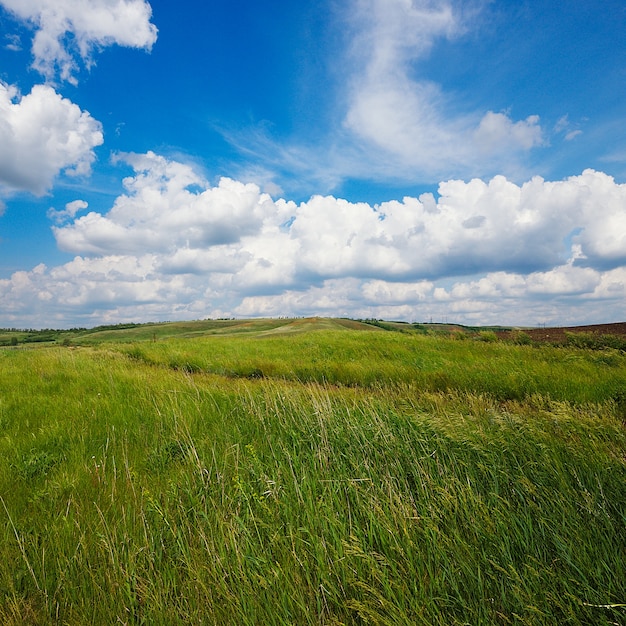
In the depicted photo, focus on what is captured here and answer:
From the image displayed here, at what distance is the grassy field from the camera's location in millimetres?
2355

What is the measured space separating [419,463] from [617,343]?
20.6 meters

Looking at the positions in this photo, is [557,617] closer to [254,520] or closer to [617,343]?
Answer: [254,520]

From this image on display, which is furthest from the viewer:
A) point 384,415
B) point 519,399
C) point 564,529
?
point 519,399

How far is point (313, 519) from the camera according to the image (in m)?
3.17

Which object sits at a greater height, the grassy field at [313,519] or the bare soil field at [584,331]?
the bare soil field at [584,331]

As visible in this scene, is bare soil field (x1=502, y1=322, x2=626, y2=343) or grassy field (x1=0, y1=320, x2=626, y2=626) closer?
grassy field (x1=0, y1=320, x2=626, y2=626)

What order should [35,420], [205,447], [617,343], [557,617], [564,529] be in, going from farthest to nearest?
1. [617,343]
2. [35,420]
3. [205,447]
4. [564,529]
5. [557,617]

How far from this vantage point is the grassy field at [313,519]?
7.73 feet

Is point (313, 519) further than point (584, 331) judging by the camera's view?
No

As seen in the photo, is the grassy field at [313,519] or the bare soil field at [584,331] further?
the bare soil field at [584,331]

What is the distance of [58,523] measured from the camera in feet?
11.4

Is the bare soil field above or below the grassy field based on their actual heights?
above

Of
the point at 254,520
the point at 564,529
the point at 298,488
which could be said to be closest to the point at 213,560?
the point at 254,520

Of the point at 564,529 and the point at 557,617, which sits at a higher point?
the point at 564,529
